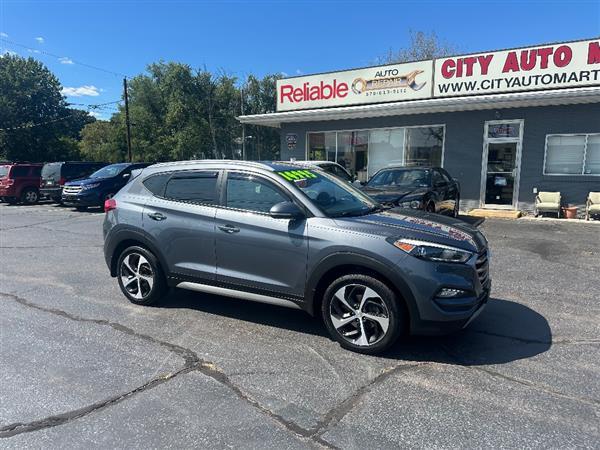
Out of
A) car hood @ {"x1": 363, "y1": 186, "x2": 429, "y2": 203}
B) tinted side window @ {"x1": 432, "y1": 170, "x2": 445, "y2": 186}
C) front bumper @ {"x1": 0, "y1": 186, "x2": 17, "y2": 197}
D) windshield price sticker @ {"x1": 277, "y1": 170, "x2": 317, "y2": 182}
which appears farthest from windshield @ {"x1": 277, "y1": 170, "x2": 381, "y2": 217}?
front bumper @ {"x1": 0, "y1": 186, "x2": 17, "y2": 197}

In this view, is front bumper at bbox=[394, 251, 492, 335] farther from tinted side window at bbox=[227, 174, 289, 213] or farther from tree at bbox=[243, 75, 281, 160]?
tree at bbox=[243, 75, 281, 160]

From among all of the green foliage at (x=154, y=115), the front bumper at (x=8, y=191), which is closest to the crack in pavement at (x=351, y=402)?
the front bumper at (x=8, y=191)

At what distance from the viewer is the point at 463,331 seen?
4.28m

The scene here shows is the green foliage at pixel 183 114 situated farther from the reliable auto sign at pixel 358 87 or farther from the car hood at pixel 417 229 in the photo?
the car hood at pixel 417 229

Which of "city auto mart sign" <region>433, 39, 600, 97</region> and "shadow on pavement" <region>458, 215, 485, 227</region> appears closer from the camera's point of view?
"shadow on pavement" <region>458, 215, 485, 227</region>

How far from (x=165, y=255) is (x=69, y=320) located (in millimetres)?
1245

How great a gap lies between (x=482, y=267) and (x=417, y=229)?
2.27 feet

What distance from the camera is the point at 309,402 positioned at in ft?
10.1

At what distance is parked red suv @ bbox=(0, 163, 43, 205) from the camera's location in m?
18.8

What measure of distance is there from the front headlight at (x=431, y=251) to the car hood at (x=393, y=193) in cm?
496

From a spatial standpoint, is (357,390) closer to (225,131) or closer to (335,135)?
(335,135)

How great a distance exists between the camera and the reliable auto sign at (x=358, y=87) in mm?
14750

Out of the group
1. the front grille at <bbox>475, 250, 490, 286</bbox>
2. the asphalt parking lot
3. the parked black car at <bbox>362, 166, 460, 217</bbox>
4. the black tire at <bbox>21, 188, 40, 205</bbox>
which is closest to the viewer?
the asphalt parking lot

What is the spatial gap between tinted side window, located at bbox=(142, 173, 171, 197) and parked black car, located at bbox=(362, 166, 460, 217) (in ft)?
15.9
